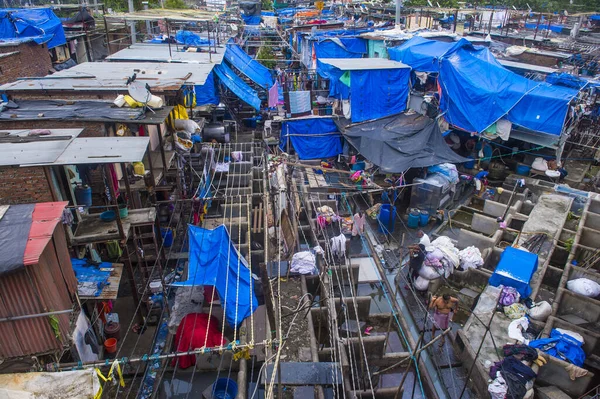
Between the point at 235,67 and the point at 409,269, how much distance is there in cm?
1972

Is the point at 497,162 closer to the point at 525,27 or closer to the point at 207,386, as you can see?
the point at 207,386

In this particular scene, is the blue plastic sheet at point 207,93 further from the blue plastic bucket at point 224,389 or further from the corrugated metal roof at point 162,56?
the blue plastic bucket at point 224,389

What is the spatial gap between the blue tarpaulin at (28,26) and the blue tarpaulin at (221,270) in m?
21.1

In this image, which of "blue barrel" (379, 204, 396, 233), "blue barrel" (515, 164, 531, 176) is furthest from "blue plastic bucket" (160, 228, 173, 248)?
"blue barrel" (515, 164, 531, 176)

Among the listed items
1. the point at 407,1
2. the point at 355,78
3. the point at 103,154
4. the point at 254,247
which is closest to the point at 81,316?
the point at 103,154

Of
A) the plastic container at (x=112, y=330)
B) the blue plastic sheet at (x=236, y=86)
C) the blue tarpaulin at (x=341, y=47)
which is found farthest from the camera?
the blue tarpaulin at (x=341, y=47)

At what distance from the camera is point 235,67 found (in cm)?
2847

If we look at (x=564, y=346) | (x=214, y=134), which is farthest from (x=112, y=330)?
(x=214, y=134)

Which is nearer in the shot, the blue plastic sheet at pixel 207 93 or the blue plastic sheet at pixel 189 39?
the blue plastic sheet at pixel 207 93

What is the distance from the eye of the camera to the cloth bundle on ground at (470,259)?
15.1m

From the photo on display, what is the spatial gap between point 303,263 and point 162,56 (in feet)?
50.9

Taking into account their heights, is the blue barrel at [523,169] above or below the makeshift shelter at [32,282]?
below

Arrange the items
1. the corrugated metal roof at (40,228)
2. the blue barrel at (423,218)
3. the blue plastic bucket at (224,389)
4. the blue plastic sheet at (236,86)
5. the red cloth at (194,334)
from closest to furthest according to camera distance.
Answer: the corrugated metal roof at (40,228) < the blue plastic bucket at (224,389) < the red cloth at (194,334) < the blue barrel at (423,218) < the blue plastic sheet at (236,86)

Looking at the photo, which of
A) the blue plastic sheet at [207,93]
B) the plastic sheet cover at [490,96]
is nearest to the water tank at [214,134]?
the blue plastic sheet at [207,93]
